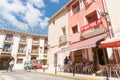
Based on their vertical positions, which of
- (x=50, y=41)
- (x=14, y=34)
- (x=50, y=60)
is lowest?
(x=50, y=60)

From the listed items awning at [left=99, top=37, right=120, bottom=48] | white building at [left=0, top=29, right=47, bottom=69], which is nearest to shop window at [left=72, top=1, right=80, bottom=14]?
awning at [left=99, top=37, right=120, bottom=48]

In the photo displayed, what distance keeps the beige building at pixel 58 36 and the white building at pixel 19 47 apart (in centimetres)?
1265

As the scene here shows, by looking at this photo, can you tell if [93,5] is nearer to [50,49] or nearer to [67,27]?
[67,27]

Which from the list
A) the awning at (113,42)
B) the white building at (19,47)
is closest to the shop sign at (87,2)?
the awning at (113,42)

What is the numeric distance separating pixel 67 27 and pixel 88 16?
14.9ft

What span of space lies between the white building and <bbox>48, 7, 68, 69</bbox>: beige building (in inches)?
498

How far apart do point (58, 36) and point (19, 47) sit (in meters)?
21.7

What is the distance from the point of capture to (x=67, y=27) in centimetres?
1902

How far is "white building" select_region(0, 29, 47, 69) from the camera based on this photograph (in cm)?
3591

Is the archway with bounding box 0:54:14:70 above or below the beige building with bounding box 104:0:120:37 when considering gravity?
below

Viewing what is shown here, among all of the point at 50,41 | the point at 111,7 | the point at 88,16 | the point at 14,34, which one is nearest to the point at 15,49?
the point at 14,34

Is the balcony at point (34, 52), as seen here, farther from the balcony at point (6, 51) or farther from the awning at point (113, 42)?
the awning at point (113, 42)

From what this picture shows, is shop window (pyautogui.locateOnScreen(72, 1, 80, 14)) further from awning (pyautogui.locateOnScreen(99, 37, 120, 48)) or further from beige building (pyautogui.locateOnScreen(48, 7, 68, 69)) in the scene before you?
awning (pyautogui.locateOnScreen(99, 37, 120, 48))

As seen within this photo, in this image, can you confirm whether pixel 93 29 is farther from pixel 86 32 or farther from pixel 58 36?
pixel 58 36
